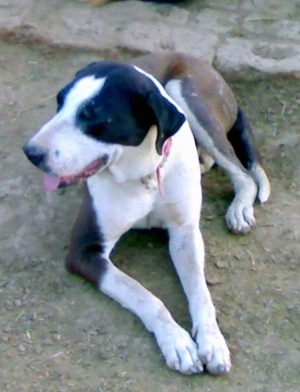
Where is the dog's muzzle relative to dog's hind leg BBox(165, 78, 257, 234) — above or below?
above

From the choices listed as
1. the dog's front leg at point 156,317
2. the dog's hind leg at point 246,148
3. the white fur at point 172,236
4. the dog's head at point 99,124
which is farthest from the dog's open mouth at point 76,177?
the dog's hind leg at point 246,148

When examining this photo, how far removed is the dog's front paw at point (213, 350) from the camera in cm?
439

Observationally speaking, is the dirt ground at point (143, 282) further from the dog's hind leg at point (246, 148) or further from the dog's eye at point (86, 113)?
the dog's eye at point (86, 113)

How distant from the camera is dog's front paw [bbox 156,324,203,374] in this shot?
4.39 meters

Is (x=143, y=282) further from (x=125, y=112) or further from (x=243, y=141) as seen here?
(x=243, y=141)

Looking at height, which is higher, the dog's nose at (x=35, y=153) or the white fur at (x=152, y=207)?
the dog's nose at (x=35, y=153)

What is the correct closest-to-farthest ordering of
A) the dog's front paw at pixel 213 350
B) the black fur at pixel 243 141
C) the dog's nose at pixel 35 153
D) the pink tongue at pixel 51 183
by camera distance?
1. the dog's nose at pixel 35 153
2. the dog's front paw at pixel 213 350
3. the pink tongue at pixel 51 183
4. the black fur at pixel 243 141

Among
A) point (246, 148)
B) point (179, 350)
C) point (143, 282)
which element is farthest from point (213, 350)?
point (246, 148)

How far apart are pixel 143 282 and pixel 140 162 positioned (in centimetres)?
61

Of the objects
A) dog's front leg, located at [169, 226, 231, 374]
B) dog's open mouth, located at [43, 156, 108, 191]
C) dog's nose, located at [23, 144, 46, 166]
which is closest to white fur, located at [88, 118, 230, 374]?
dog's front leg, located at [169, 226, 231, 374]

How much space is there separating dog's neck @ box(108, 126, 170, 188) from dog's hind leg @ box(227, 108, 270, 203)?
2.88ft

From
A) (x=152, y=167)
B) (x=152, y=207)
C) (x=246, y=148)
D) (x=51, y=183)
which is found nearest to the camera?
(x=51, y=183)

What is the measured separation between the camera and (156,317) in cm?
457

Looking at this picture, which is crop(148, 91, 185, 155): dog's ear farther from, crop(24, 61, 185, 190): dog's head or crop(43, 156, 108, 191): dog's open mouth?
crop(43, 156, 108, 191): dog's open mouth
